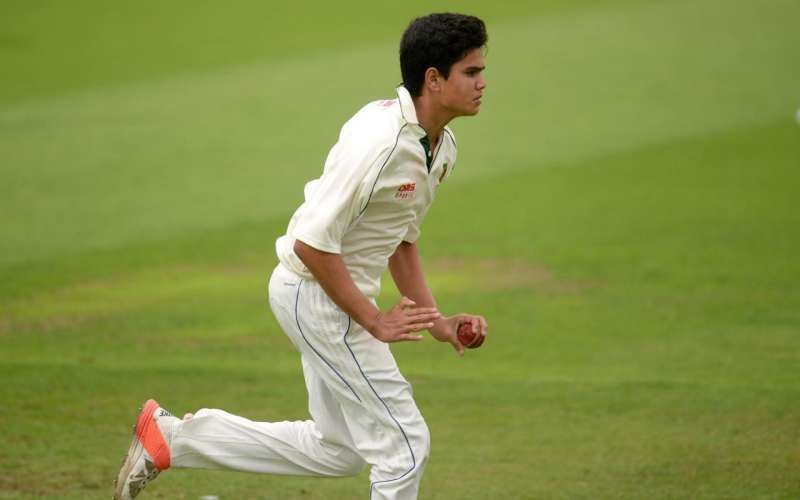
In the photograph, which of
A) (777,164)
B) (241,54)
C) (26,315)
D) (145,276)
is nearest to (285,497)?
(26,315)

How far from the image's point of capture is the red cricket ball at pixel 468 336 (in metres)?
5.61

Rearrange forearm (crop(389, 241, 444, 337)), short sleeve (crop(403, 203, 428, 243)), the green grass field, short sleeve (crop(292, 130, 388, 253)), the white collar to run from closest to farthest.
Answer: short sleeve (crop(292, 130, 388, 253))
the white collar
short sleeve (crop(403, 203, 428, 243))
forearm (crop(389, 241, 444, 337))
the green grass field

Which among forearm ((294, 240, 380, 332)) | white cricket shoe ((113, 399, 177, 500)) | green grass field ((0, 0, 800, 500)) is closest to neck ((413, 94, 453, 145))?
forearm ((294, 240, 380, 332))

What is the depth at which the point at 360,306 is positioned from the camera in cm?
520

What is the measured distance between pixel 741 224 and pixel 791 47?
7209mm

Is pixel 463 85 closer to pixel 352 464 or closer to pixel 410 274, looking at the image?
pixel 410 274

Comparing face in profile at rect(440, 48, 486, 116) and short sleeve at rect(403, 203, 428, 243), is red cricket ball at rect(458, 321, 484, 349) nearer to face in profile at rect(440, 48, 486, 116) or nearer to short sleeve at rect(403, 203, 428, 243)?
short sleeve at rect(403, 203, 428, 243)

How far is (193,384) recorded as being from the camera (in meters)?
8.74

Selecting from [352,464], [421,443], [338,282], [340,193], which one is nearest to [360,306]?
[338,282]

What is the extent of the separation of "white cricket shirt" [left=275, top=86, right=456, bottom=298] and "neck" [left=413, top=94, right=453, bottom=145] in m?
0.06

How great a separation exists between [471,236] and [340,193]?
26.5 ft

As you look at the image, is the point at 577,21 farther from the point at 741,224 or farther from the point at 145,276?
the point at 145,276

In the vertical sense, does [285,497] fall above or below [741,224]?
above

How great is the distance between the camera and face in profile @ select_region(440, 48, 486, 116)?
17.4 feet
